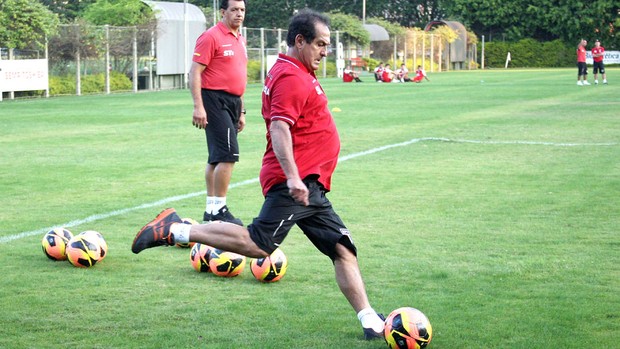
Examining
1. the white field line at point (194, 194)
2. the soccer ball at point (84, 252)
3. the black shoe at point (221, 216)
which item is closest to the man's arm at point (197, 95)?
the black shoe at point (221, 216)

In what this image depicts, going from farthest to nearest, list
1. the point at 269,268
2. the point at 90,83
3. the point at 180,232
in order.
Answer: the point at 90,83 → the point at 269,268 → the point at 180,232

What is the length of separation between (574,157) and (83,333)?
37.6 feet

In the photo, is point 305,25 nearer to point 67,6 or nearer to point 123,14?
point 123,14

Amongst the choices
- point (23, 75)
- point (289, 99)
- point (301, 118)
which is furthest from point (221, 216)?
point (23, 75)

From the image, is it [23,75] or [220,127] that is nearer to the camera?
[220,127]

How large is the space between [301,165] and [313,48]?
0.69 metres

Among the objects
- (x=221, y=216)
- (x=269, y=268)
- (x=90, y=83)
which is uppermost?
(x=90, y=83)

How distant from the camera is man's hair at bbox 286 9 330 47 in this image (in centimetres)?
577

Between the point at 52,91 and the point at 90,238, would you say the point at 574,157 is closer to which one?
the point at 90,238

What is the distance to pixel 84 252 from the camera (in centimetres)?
781

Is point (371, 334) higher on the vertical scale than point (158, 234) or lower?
lower

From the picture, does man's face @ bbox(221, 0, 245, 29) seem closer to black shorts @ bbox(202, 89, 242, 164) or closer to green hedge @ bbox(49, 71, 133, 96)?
black shorts @ bbox(202, 89, 242, 164)

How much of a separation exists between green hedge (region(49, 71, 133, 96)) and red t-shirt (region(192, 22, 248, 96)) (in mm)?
28442

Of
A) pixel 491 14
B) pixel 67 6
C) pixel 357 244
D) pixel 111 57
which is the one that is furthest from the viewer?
pixel 491 14
